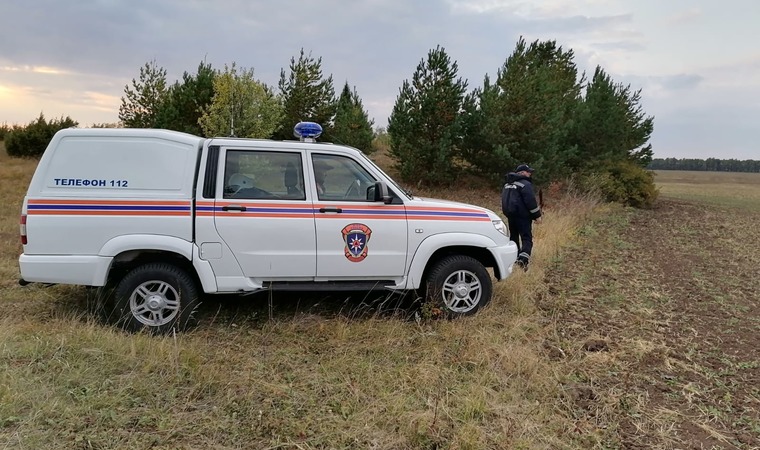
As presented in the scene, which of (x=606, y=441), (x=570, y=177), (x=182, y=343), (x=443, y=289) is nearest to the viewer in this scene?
(x=606, y=441)

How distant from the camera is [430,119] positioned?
736 inches

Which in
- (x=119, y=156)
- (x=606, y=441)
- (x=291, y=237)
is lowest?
→ (x=606, y=441)

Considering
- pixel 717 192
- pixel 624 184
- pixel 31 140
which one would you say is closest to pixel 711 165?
pixel 717 192

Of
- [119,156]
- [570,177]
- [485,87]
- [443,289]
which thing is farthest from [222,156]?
[570,177]

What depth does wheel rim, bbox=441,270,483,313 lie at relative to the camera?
537 cm

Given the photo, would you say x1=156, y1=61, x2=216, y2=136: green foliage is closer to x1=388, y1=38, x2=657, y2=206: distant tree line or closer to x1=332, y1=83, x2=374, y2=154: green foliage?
x1=332, y1=83, x2=374, y2=154: green foliage

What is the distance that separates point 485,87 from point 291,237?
16.3 metres

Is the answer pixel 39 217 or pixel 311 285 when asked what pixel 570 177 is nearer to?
pixel 311 285

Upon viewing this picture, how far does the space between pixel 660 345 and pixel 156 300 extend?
498cm

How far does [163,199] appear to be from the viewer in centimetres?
458

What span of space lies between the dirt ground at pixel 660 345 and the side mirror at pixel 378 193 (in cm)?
219

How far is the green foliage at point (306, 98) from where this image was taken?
21.8 m

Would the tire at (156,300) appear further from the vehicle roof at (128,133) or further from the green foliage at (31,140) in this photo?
the green foliage at (31,140)

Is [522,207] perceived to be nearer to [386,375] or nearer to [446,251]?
[446,251]
